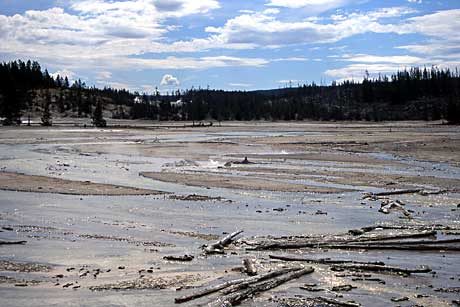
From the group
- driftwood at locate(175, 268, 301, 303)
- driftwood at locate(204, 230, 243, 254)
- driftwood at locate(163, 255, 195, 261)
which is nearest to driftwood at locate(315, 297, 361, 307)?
driftwood at locate(175, 268, 301, 303)

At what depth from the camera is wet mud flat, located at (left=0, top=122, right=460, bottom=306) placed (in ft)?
31.8

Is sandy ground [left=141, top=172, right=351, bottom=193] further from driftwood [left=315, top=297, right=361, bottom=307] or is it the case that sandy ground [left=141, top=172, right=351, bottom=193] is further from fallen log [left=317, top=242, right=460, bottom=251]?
driftwood [left=315, top=297, right=361, bottom=307]

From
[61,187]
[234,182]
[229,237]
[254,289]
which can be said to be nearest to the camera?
[254,289]

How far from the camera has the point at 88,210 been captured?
1853cm

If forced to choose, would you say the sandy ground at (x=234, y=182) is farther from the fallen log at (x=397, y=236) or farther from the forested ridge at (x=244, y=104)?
the forested ridge at (x=244, y=104)

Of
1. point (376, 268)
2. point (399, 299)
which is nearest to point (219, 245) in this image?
point (376, 268)

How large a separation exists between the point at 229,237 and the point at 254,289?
4.10 meters

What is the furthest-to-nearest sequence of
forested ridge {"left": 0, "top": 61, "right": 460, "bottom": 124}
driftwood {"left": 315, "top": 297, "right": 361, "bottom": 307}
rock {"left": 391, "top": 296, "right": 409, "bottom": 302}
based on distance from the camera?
1. forested ridge {"left": 0, "top": 61, "right": 460, "bottom": 124}
2. rock {"left": 391, "top": 296, "right": 409, "bottom": 302}
3. driftwood {"left": 315, "top": 297, "right": 361, "bottom": 307}

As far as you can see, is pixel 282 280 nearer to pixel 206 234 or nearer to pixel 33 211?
pixel 206 234

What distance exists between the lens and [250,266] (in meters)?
10.9

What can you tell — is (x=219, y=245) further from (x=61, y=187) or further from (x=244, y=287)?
(x=61, y=187)

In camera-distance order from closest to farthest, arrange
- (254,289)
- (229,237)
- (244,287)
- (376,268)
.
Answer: (254,289), (244,287), (376,268), (229,237)

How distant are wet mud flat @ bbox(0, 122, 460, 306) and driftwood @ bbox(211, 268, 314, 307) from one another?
3 cm

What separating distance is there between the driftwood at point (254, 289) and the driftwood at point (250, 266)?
556 millimetres
